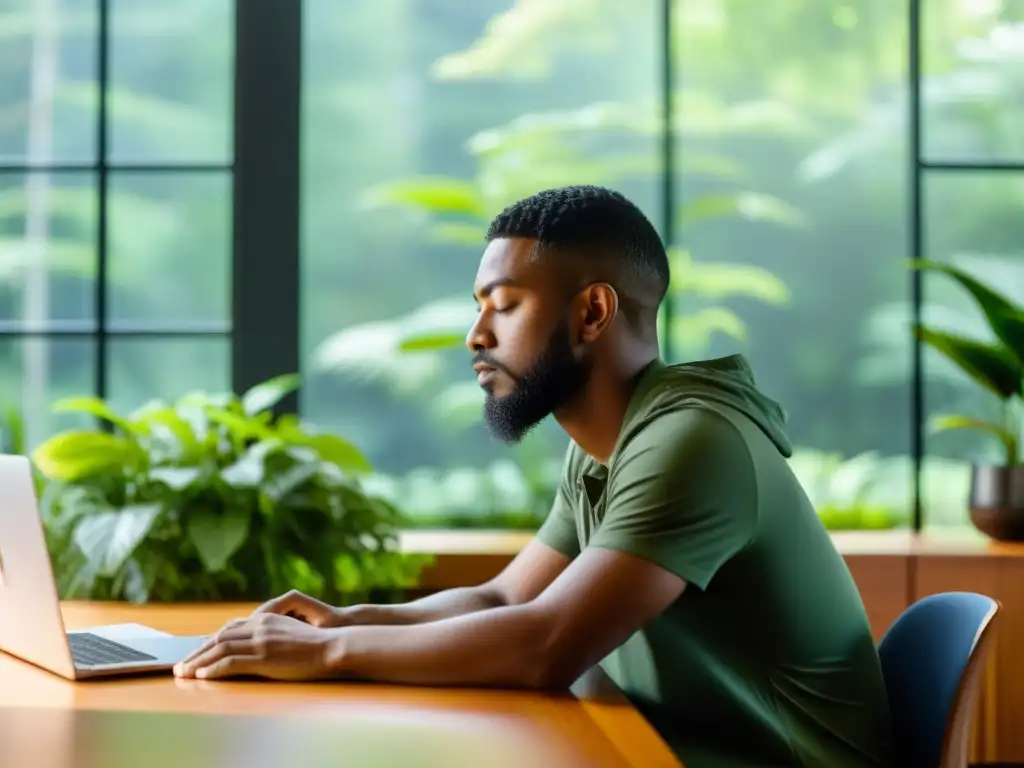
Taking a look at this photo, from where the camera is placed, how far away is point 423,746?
1303mm

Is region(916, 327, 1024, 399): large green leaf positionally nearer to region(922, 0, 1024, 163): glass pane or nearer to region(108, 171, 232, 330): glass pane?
region(922, 0, 1024, 163): glass pane

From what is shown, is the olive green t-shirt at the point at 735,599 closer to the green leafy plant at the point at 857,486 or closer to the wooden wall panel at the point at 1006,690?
the wooden wall panel at the point at 1006,690

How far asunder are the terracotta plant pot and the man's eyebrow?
89.3 inches

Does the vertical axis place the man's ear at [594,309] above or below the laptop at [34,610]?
above

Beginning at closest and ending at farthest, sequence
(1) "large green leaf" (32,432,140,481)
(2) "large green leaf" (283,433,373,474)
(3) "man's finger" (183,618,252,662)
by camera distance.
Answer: (3) "man's finger" (183,618,252,662) → (1) "large green leaf" (32,432,140,481) → (2) "large green leaf" (283,433,373,474)

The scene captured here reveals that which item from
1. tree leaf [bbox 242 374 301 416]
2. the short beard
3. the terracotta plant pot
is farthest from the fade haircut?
the terracotta plant pot

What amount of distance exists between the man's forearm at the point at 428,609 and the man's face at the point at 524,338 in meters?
0.35

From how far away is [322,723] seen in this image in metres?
1.39

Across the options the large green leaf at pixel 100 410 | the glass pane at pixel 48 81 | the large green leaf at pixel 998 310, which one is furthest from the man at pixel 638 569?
the glass pane at pixel 48 81

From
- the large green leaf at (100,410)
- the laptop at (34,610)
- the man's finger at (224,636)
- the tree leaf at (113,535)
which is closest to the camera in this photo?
the laptop at (34,610)

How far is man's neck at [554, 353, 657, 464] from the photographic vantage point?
195 cm

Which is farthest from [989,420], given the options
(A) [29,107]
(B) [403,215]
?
(A) [29,107]

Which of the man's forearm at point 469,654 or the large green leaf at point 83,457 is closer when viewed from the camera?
the man's forearm at point 469,654

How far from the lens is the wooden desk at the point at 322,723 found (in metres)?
1.26
